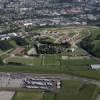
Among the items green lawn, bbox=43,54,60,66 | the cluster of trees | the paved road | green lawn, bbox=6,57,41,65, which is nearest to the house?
green lawn, bbox=6,57,41,65

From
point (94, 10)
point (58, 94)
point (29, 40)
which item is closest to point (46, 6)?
point (94, 10)

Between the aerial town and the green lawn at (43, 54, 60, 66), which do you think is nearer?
the aerial town

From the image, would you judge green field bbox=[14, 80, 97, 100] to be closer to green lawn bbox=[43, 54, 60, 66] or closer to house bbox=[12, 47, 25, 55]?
green lawn bbox=[43, 54, 60, 66]

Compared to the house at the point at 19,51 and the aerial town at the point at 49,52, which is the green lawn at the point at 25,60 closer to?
the aerial town at the point at 49,52

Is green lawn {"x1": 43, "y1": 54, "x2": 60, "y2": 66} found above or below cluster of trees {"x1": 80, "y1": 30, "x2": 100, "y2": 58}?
below

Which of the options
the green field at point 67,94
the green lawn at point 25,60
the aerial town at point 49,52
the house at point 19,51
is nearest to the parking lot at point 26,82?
the aerial town at point 49,52

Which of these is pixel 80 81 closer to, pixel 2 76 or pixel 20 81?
pixel 20 81

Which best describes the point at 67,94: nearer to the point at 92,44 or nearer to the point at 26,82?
the point at 26,82

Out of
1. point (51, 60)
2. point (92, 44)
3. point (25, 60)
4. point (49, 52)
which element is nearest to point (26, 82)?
point (25, 60)
